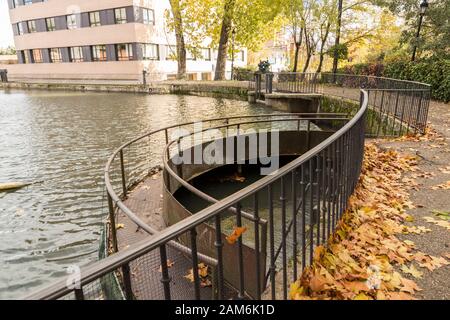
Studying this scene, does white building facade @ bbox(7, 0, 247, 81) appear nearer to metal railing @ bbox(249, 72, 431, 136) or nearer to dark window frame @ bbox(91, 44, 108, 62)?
dark window frame @ bbox(91, 44, 108, 62)

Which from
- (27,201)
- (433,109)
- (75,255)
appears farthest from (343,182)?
(433,109)

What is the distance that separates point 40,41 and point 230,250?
49.5 meters

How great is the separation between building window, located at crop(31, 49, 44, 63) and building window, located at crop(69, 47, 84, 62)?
596 centimetres

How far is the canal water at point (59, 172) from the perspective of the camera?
668 centimetres

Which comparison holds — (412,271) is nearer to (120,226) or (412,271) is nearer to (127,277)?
(127,277)

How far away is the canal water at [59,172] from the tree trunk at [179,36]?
516 inches

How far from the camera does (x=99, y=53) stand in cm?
4012

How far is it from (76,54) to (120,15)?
857 centimetres

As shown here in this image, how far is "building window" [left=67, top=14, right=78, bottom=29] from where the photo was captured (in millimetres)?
40719

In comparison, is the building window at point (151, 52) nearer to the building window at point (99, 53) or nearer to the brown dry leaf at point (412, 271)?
the building window at point (99, 53)

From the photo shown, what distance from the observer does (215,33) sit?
34.6 m

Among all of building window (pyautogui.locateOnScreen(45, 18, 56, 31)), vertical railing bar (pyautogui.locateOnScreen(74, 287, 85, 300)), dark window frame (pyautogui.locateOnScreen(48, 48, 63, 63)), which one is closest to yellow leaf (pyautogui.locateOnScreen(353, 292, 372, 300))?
vertical railing bar (pyautogui.locateOnScreen(74, 287, 85, 300))
